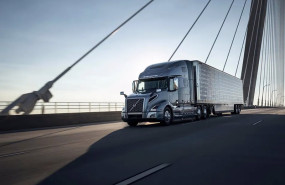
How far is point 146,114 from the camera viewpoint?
15.0 metres

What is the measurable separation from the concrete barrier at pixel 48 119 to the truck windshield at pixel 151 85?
19.9 ft

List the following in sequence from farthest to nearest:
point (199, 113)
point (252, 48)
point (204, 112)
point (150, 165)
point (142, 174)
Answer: point (252, 48), point (204, 112), point (199, 113), point (150, 165), point (142, 174)

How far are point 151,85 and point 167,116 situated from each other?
6.61 feet

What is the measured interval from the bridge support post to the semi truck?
31.4m

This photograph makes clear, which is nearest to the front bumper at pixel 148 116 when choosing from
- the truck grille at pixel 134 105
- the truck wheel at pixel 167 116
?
the truck grille at pixel 134 105

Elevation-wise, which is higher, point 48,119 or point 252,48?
point 252,48

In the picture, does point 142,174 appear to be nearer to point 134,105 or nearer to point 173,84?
point 134,105

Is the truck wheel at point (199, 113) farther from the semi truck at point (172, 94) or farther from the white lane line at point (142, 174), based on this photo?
the white lane line at point (142, 174)

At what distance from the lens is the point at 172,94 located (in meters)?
16.3

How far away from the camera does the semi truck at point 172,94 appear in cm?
1527

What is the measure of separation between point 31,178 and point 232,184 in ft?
10.0

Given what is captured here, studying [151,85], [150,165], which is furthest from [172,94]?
[150,165]

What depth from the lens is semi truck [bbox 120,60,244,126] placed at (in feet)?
50.1

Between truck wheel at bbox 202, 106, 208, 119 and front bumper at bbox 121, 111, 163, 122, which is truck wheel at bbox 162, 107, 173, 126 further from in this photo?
truck wheel at bbox 202, 106, 208, 119
